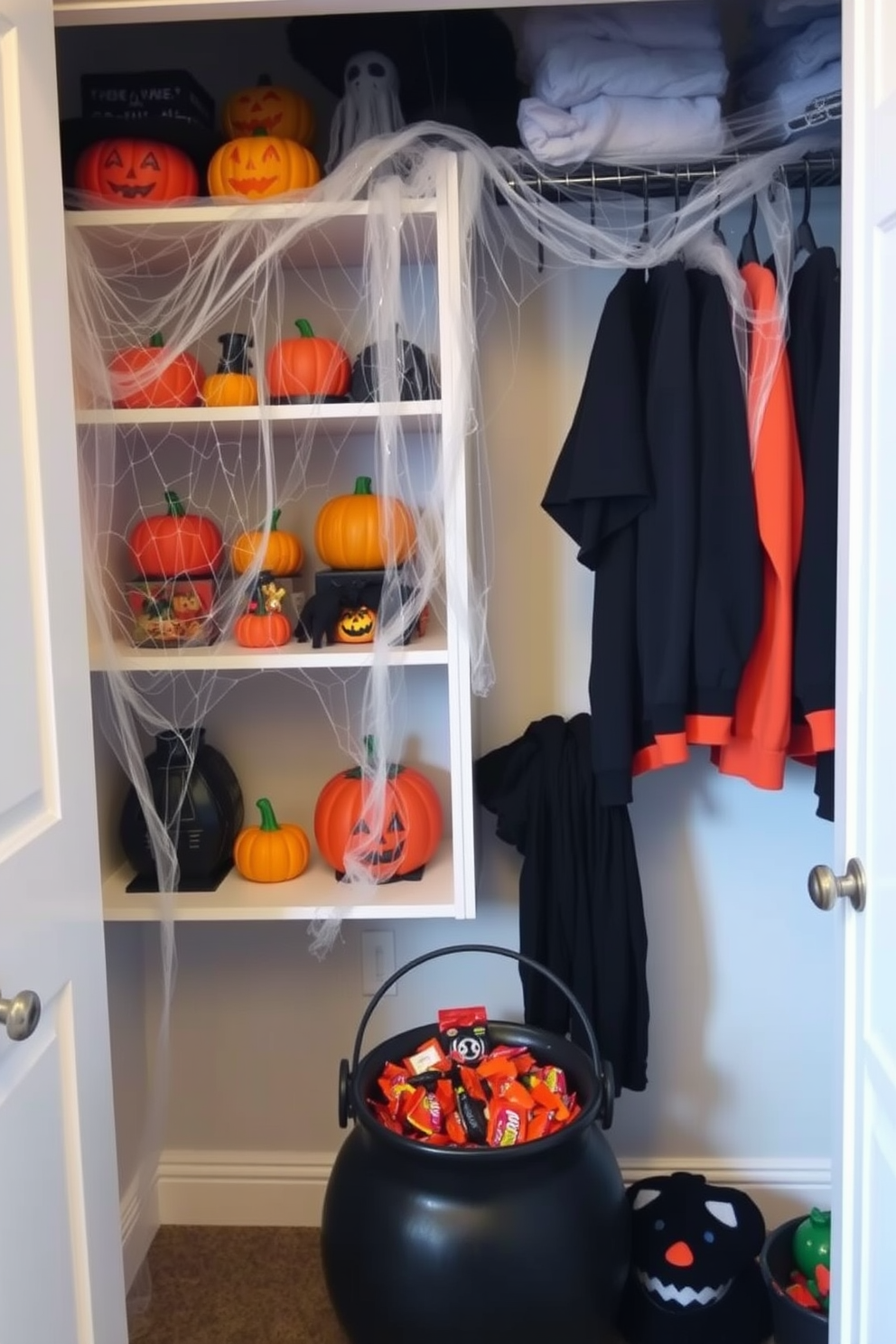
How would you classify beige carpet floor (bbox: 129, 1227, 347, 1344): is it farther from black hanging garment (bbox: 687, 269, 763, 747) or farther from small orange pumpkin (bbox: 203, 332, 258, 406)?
small orange pumpkin (bbox: 203, 332, 258, 406)

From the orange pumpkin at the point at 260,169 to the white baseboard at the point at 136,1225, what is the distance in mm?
1675

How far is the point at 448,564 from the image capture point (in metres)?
1.66

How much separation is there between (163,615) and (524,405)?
72cm

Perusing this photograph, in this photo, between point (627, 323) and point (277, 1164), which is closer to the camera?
point (627, 323)

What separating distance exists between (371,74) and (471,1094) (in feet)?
5.05

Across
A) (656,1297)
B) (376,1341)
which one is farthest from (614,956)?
(376,1341)

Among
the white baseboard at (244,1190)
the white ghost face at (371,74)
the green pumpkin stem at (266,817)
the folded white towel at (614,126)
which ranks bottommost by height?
the white baseboard at (244,1190)

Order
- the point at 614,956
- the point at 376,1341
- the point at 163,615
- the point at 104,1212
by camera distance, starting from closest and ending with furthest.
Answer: the point at 104,1212 < the point at 376,1341 < the point at 163,615 < the point at 614,956

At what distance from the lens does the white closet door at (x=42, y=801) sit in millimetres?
1148

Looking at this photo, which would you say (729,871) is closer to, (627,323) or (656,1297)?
(656,1297)

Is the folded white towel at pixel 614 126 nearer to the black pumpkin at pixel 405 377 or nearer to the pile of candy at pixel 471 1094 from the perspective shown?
the black pumpkin at pixel 405 377

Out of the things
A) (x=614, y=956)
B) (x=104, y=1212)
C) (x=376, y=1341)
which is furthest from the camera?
(x=614, y=956)

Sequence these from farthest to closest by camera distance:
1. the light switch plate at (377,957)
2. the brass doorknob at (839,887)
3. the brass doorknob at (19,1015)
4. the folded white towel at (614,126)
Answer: the light switch plate at (377,957)
the folded white towel at (614,126)
the brass doorknob at (839,887)
the brass doorknob at (19,1015)

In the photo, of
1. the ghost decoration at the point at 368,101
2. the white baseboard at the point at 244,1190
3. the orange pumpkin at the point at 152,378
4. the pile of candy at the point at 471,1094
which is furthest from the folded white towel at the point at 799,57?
the white baseboard at the point at 244,1190
